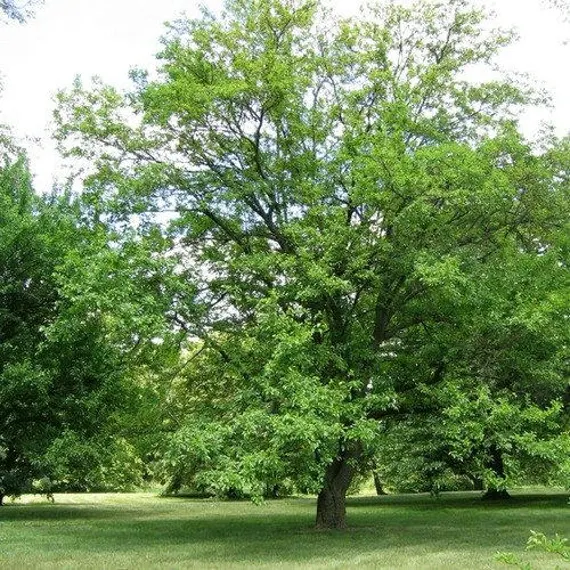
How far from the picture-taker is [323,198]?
62.8ft

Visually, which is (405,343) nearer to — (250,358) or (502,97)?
(250,358)

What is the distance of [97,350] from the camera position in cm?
2172

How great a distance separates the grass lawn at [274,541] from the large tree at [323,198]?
68.6 inches

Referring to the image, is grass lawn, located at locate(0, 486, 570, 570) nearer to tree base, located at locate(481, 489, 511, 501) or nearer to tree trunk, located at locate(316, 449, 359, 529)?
tree trunk, located at locate(316, 449, 359, 529)

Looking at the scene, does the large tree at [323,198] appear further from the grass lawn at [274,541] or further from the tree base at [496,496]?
the tree base at [496,496]

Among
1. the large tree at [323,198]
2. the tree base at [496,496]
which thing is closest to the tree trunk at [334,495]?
the large tree at [323,198]

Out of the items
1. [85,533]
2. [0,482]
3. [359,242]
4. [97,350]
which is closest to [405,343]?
[359,242]

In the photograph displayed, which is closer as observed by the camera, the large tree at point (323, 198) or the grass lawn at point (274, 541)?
the grass lawn at point (274, 541)

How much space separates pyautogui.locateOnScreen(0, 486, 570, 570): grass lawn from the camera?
1350 cm

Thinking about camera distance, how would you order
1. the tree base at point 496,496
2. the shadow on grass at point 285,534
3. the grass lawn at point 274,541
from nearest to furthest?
the grass lawn at point 274,541 < the shadow on grass at point 285,534 < the tree base at point 496,496

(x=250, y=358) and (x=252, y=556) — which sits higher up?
(x=250, y=358)

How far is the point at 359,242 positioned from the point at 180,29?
26.8ft

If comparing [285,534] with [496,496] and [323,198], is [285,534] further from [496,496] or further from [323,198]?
[496,496]

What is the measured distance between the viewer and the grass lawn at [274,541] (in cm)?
1350
